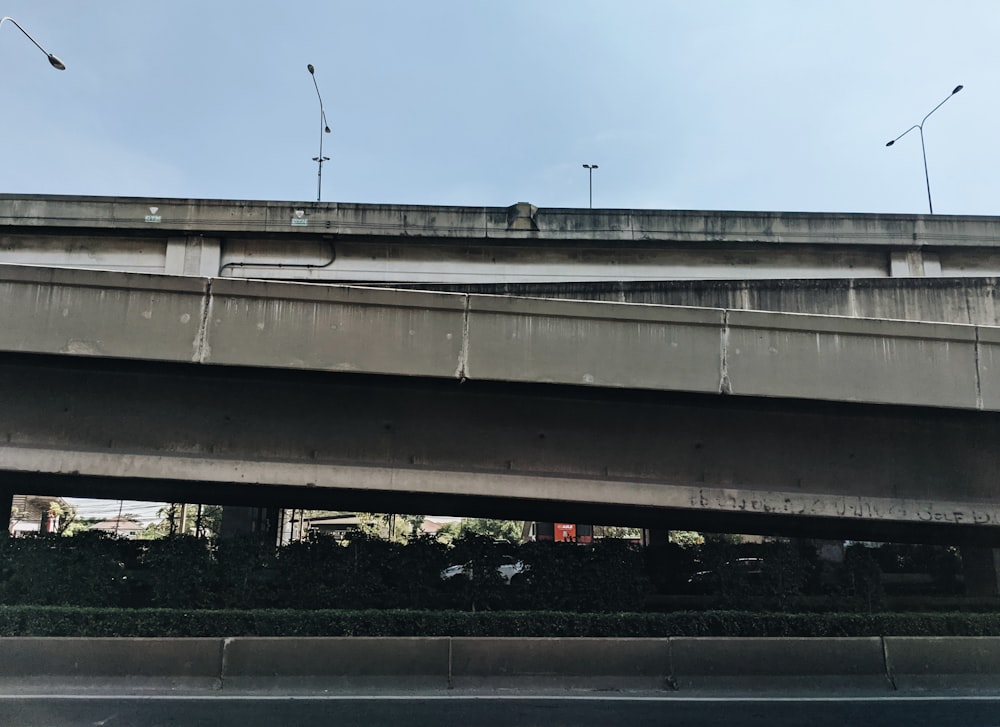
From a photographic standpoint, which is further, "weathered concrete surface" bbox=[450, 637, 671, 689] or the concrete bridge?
"weathered concrete surface" bbox=[450, 637, 671, 689]

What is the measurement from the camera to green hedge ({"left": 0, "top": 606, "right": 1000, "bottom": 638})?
9031mm

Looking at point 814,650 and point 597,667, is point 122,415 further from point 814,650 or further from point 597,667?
point 814,650

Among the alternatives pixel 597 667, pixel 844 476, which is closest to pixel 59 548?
pixel 597 667

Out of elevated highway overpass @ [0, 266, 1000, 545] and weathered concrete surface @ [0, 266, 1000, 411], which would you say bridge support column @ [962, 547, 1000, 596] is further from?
weathered concrete surface @ [0, 266, 1000, 411]

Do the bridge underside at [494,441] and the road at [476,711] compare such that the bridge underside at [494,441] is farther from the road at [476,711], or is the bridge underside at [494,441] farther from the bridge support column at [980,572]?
the bridge support column at [980,572]

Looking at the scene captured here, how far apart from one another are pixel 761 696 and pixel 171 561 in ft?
25.5

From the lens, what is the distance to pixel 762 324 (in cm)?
875

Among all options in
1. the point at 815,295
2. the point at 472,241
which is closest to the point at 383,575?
the point at 815,295

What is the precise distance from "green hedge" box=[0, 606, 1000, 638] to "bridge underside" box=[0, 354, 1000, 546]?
5.56 feet

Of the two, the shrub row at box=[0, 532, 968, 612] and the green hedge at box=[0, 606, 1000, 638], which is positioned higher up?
the shrub row at box=[0, 532, 968, 612]

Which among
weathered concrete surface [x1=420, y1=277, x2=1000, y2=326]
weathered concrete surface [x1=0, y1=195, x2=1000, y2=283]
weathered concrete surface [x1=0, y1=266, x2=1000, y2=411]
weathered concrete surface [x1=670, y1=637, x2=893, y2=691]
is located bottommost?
weathered concrete surface [x1=670, y1=637, x2=893, y2=691]

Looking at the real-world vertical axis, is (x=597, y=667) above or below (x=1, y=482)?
below

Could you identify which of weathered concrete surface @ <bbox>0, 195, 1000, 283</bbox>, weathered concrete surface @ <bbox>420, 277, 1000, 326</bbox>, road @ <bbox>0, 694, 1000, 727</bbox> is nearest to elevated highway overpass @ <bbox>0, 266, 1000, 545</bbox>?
road @ <bbox>0, 694, 1000, 727</bbox>

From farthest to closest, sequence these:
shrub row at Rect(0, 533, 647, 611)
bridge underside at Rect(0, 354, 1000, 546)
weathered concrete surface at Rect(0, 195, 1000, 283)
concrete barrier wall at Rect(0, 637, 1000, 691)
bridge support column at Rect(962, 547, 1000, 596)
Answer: weathered concrete surface at Rect(0, 195, 1000, 283) < bridge support column at Rect(962, 547, 1000, 596) < shrub row at Rect(0, 533, 647, 611) < bridge underside at Rect(0, 354, 1000, 546) < concrete barrier wall at Rect(0, 637, 1000, 691)
